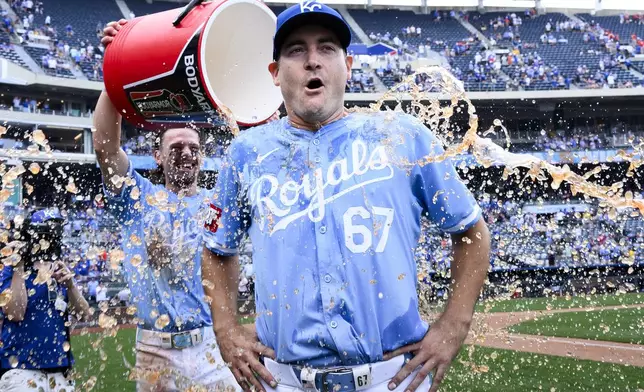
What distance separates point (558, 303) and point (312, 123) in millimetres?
16418

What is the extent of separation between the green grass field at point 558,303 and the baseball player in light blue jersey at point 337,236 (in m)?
13.8

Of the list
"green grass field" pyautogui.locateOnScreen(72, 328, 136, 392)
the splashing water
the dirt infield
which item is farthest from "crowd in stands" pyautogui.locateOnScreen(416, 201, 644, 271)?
the splashing water

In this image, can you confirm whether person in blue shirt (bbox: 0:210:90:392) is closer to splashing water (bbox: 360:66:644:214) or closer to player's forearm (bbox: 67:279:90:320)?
player's forearm (bbox: 67:279:90:320)

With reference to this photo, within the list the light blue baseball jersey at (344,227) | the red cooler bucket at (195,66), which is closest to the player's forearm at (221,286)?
the light blue baseball jersey at (344,227)

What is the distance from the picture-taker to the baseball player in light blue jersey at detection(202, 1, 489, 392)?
200 cm

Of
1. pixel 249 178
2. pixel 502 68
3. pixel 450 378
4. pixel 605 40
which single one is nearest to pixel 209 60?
pixel 249 178

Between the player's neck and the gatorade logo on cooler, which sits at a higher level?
the gatorade logo on cooler

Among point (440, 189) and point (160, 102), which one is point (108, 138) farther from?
point (440, 189)

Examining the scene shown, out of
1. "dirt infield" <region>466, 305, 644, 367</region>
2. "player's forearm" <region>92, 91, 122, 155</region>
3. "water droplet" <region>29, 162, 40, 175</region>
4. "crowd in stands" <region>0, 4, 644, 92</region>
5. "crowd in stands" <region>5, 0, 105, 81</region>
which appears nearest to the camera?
"water droplet" <region>29, 162, 40, 175</region>

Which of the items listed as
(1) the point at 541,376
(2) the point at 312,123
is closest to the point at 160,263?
(2) the point at 312,123

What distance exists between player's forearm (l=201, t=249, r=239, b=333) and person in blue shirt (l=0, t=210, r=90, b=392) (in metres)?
2.01

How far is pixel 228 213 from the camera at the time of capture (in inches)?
92.0

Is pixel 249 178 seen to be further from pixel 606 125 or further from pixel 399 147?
pixel 606 125

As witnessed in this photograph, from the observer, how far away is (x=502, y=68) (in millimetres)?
32719
